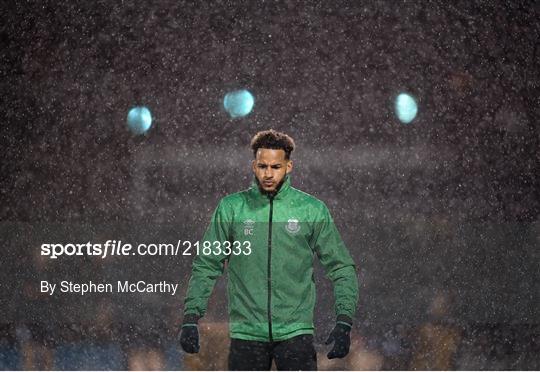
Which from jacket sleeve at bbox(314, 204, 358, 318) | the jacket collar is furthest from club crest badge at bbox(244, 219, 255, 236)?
jacket sleeve at bbox(314, 204, 358, 318)

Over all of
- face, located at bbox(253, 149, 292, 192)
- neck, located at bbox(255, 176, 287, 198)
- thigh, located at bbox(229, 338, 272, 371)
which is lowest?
thigh, located at bbox(229, 338, 272, 371)

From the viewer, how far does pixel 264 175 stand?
2.81m

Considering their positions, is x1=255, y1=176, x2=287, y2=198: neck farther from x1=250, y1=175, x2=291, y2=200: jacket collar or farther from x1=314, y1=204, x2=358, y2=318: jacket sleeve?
x1=314, y1=204, x2=358, y2=318: jacket sleeve

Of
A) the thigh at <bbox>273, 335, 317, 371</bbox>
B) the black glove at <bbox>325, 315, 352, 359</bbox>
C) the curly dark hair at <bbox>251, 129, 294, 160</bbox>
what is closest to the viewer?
the thigh at <bbox>273, 335, 317, 371</bbox>

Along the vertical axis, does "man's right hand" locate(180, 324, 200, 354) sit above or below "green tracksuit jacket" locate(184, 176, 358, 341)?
below

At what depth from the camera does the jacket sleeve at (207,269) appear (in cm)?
273

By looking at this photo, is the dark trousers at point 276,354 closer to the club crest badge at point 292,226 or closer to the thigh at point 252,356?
the thigh at point 252,356

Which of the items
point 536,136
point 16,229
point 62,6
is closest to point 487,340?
point 536,136

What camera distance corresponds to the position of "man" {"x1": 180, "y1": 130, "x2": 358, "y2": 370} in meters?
2.63

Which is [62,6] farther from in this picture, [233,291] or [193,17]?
[233,291]

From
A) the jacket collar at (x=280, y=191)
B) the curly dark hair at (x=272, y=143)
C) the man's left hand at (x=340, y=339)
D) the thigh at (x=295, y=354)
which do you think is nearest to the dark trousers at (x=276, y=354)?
the thigh at (x=295, y=354)

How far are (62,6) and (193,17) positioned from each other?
70 cm

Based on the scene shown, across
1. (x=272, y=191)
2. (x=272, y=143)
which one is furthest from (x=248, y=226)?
(x=272, y=143)

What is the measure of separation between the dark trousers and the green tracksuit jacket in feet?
0.09
